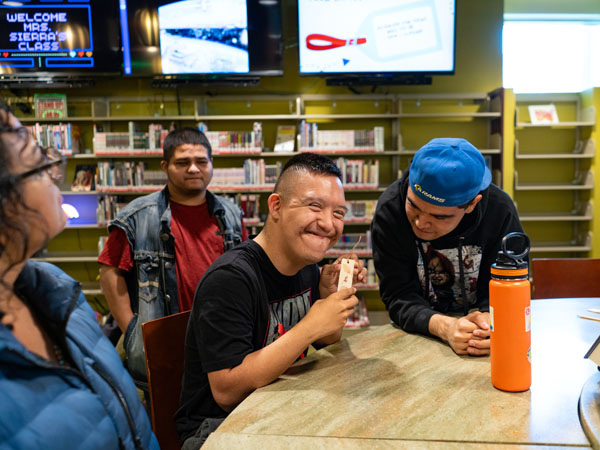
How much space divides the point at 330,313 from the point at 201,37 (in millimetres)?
3981

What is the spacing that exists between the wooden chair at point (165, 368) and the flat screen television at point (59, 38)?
3.81 m

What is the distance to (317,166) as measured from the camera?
4.90 feet

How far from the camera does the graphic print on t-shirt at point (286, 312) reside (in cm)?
144

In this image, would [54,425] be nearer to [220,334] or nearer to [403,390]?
[220,334]

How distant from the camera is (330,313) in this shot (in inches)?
50.4

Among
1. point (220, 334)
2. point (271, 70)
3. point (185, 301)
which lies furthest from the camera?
point (271, 70)

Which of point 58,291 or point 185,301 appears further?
Result: point 185,301

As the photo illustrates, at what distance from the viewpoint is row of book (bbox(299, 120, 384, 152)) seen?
4.78m

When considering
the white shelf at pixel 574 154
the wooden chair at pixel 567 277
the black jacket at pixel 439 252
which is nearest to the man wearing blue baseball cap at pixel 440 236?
the black jacket at pixel 439 252

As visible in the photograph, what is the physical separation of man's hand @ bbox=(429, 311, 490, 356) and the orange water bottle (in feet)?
0.83

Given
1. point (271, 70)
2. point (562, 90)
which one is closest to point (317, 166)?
point (271, 70)

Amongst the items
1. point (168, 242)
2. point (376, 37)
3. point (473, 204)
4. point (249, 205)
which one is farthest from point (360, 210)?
point (473, 204)

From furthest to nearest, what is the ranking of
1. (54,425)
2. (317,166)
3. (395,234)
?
(395,234) → (317,166) → (54,425)

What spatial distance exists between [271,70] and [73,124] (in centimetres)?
227
